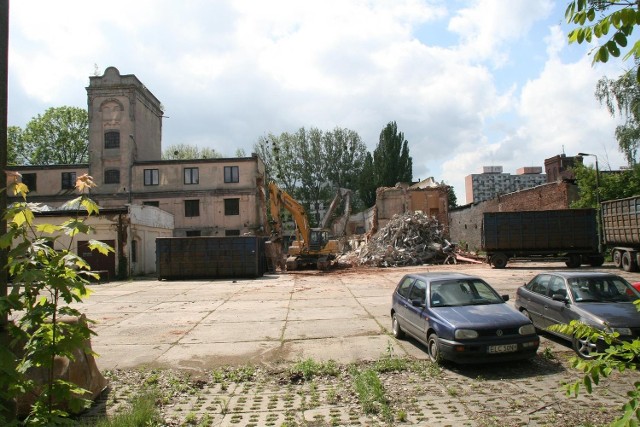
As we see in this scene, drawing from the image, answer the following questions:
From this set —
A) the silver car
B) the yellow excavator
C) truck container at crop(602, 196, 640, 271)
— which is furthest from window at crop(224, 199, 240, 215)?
the silver car

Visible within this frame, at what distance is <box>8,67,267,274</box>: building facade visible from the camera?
42938 millimetres

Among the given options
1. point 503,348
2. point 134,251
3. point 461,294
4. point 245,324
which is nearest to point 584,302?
point 461,294

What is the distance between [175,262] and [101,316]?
42.2ft

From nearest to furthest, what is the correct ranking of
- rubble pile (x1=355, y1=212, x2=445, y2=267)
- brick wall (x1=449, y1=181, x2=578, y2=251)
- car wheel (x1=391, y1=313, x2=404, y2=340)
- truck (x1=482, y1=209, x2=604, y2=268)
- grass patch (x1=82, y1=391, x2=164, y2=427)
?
1. grass patch (x1=82, y1=391, x2=164, y2=427)
2. car wheel (x1=391, y1=313, x2=404, y2=340)
3. truck (x1=482, y1=209, x2=604, y2=268)
4. brick wall (x1=449, y1=181, x2=578, y2=251)
5. rubble pile (x1=355, y1=212, x2=445, y2=267)

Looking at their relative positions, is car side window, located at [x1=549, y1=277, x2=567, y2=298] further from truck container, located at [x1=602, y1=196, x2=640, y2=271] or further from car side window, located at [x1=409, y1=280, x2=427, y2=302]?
truck container, located at [x1=602, y1=196, x2=640, y2=271]

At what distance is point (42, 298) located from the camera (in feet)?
12.0

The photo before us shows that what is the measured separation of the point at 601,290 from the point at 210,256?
71.2 feet

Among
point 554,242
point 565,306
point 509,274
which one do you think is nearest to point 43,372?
point 565,306

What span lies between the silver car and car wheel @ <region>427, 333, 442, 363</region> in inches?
92.3

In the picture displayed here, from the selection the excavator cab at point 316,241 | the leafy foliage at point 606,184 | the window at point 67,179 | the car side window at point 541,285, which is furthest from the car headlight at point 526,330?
the window at point 67,179

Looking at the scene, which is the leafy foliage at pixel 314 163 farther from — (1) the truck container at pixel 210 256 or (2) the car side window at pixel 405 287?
(2) the car side window at pixel 405 287

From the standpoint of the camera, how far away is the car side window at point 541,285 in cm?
962

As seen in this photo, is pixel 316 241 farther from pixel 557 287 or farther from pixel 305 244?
pixel 557 287

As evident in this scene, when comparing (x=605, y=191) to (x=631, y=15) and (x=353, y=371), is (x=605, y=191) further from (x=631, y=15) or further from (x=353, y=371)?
(x=631, y=15)
